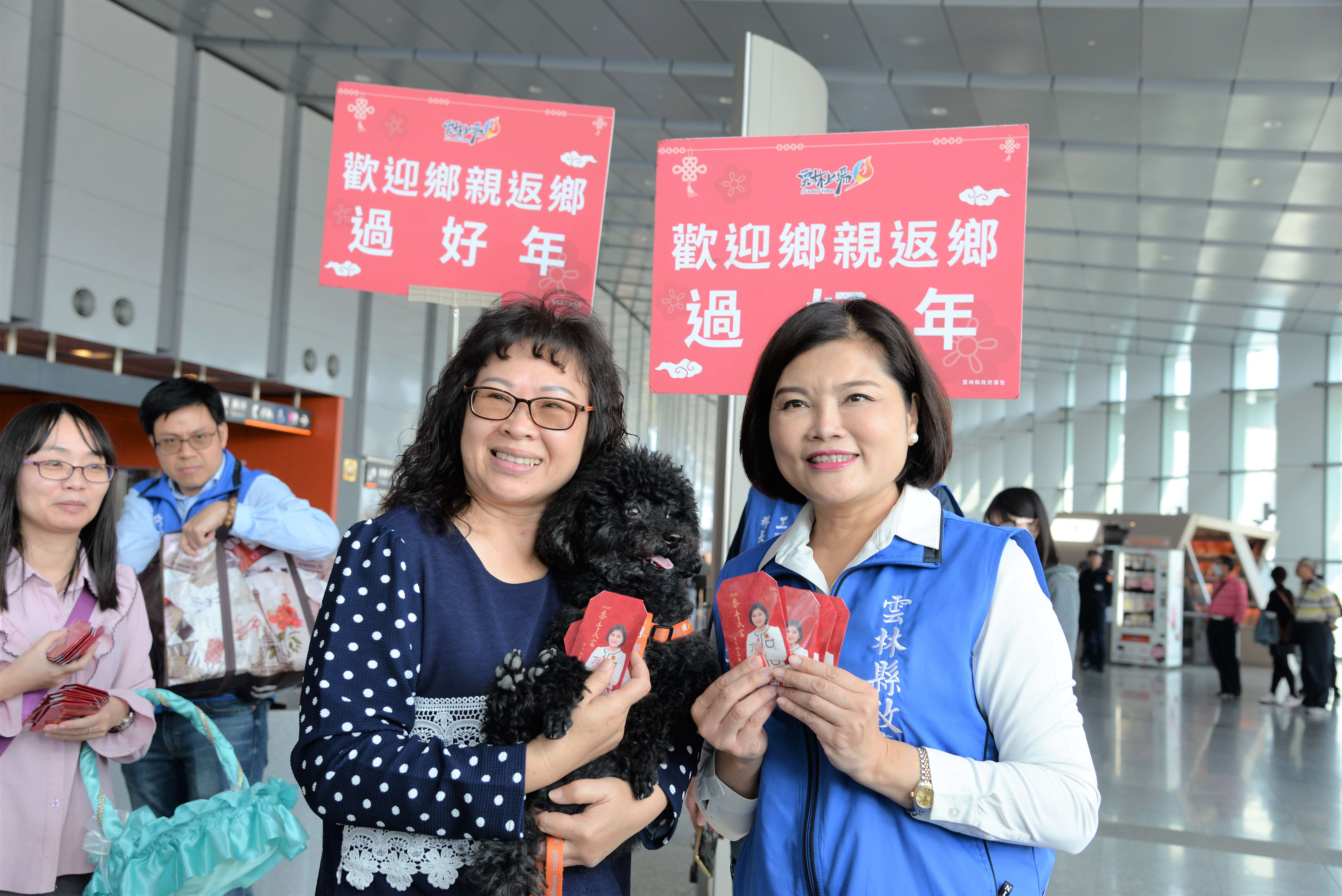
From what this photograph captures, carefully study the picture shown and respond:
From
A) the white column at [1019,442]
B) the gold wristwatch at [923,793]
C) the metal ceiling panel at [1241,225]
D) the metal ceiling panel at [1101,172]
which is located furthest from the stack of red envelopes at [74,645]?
the white column at [1019,442]

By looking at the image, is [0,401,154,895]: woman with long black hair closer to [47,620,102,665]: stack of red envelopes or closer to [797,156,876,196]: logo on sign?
[47,620,102,665]: stack of red envelopes

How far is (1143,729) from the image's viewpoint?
776 centimetres

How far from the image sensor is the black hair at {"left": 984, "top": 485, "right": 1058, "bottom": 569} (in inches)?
155

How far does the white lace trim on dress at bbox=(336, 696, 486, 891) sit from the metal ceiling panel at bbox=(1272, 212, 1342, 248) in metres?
13.5

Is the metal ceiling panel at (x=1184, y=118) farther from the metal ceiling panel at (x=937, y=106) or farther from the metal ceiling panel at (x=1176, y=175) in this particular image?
the metal ceiling panel at (x=937, y=106)

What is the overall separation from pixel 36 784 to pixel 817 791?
68.2 inches

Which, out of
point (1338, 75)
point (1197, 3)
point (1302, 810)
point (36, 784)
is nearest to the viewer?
point (36, 784)

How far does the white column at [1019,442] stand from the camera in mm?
25094

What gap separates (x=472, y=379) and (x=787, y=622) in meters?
0.59

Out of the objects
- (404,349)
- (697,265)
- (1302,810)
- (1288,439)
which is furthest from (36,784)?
(1288,439)

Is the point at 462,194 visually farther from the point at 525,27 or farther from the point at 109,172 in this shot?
the point at 109,172

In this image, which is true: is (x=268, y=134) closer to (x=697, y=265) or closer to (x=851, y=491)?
(x=697, y=265)

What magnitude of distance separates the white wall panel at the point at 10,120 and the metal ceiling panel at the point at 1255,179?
1185 centimetres

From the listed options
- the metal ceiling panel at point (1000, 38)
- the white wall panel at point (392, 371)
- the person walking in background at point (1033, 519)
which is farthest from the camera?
the white wall panel at point (392, 371)
